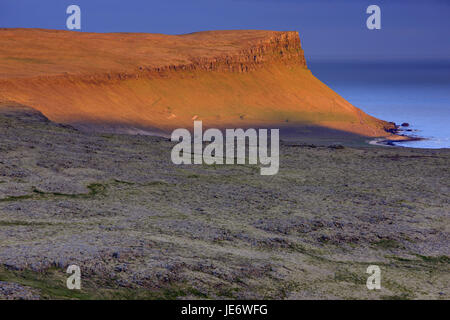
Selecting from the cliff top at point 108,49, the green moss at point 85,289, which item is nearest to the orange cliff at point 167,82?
the cliff top at point 108,49

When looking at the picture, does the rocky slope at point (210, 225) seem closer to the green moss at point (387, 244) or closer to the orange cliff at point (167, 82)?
the green moss at point (387, 244)

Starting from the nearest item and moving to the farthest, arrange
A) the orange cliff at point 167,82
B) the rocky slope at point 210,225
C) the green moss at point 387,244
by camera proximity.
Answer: the rocky slope at point 210,225
the green moss at point 387,244
the orange cliff at point 167,82

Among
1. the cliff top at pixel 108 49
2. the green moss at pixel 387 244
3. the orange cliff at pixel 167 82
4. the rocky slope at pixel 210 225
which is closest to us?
the rocky slope at pixel 210 225

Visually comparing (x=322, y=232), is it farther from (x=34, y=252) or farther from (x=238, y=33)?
(x=238, y=33)

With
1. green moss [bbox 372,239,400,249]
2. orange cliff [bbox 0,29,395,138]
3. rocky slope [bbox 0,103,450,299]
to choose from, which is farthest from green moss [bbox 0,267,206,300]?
orange cliff [bbox 0,29,395,138]

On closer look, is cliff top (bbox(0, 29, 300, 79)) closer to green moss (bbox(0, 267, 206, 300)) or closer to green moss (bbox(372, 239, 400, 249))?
green moss (bbox(372, 239, 400, 249))

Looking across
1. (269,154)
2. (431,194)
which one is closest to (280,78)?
(269,154)

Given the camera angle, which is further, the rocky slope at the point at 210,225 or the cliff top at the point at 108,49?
the cliff top at the point at 108,49
